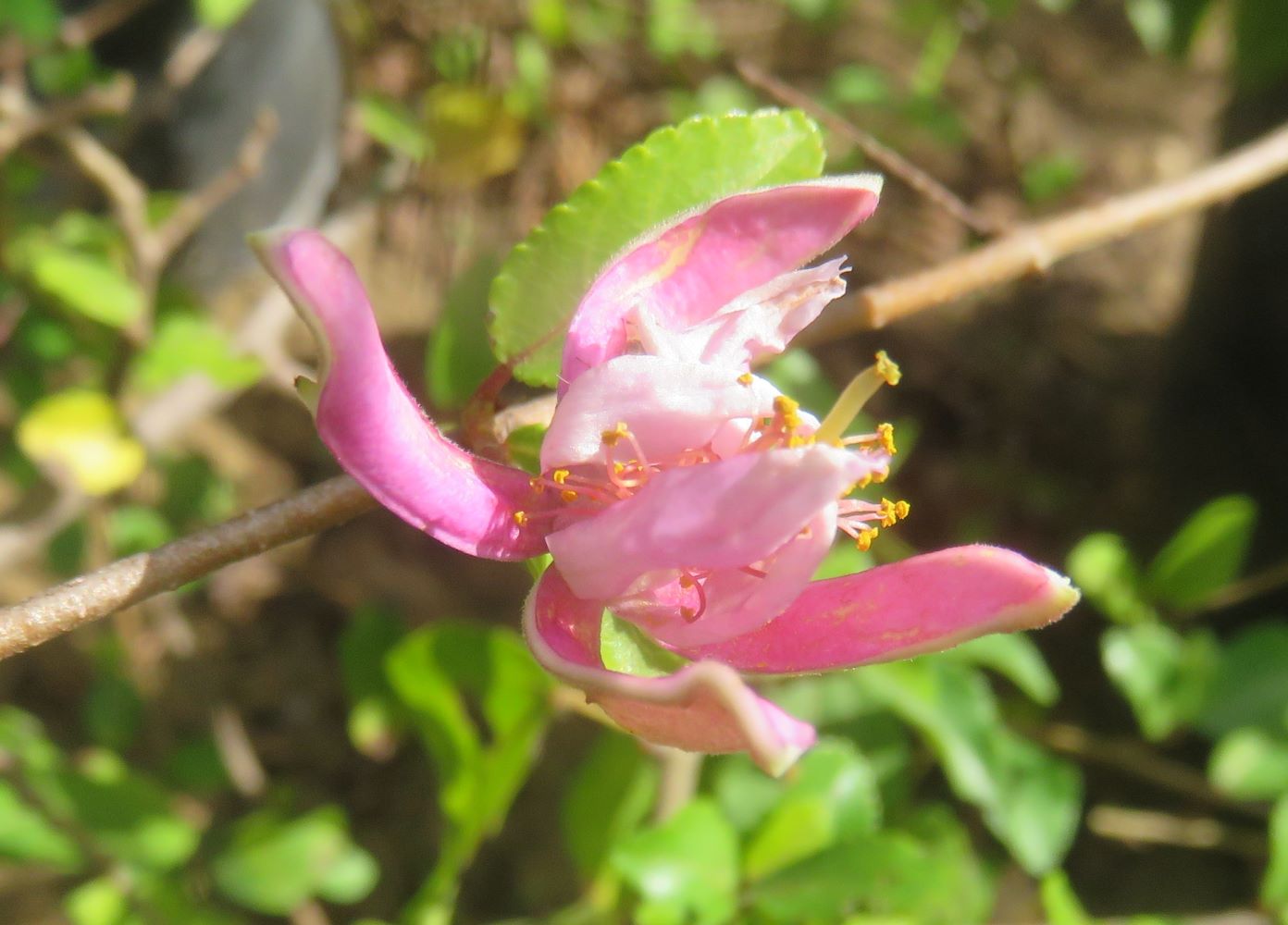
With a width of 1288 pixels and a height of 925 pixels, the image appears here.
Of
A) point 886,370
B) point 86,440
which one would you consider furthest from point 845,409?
point 86,440

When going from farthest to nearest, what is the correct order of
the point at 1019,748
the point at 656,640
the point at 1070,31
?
the point at 1070,31 < the point at 1019,748 < the point at 656,640

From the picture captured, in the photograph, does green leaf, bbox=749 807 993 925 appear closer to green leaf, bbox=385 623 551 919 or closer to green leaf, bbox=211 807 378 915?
green leaf, bbox=385 623 551 919

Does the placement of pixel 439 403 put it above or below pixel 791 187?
below

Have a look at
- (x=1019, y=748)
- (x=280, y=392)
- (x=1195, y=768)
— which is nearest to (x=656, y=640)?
(x=1019, y=748)

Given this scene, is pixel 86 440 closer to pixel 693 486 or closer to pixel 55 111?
pixel 55 111

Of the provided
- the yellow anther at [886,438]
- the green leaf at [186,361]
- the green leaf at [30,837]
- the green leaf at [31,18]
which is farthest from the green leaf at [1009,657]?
the green leaf at [31,18]

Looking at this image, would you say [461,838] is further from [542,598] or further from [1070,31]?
[1070,31]
